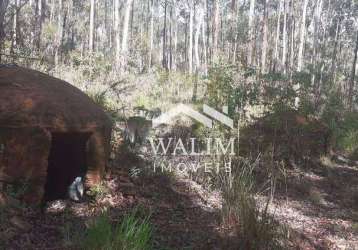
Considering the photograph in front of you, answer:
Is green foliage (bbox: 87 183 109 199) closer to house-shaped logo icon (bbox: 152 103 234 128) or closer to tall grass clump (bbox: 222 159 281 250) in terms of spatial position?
tall grass clump (bbox: 222 159 281 250)

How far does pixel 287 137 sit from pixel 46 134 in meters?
5.22

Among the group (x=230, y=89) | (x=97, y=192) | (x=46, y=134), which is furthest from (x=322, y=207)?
(x=46, y=134)

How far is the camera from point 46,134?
13.6ft

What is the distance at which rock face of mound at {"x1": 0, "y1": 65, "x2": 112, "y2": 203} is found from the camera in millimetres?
4035

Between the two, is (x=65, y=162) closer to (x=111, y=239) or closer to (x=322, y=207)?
(x=111, y=239)

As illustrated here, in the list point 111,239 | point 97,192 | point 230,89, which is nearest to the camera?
point 111,239

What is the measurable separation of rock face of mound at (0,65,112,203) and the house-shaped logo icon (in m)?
3.51

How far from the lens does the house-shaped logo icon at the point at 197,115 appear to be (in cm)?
827

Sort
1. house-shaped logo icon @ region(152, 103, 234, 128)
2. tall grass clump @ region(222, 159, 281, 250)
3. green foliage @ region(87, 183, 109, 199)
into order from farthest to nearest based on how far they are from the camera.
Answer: house-shaped logo icon @ region(152, 103, 234, 128)
green foliage @ region(87, 183, 109, 199)
tall grass clump @ region(222, 159, 281, 250)

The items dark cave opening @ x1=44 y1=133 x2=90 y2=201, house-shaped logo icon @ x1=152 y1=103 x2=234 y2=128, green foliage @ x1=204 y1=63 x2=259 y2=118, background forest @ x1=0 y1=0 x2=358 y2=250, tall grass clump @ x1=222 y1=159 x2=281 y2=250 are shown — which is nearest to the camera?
tall grass clump @ x1=222 y1=159 x2=281 y2=250

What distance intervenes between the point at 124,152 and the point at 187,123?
3.12 m

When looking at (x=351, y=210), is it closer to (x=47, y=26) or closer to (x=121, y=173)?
(x=121, y=173)

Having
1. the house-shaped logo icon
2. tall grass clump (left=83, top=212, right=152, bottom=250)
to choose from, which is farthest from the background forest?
the house-shaped logo icon

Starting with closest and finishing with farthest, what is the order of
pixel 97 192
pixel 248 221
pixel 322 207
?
pixel 248 221
pixel 97 192
pixel 322 207
